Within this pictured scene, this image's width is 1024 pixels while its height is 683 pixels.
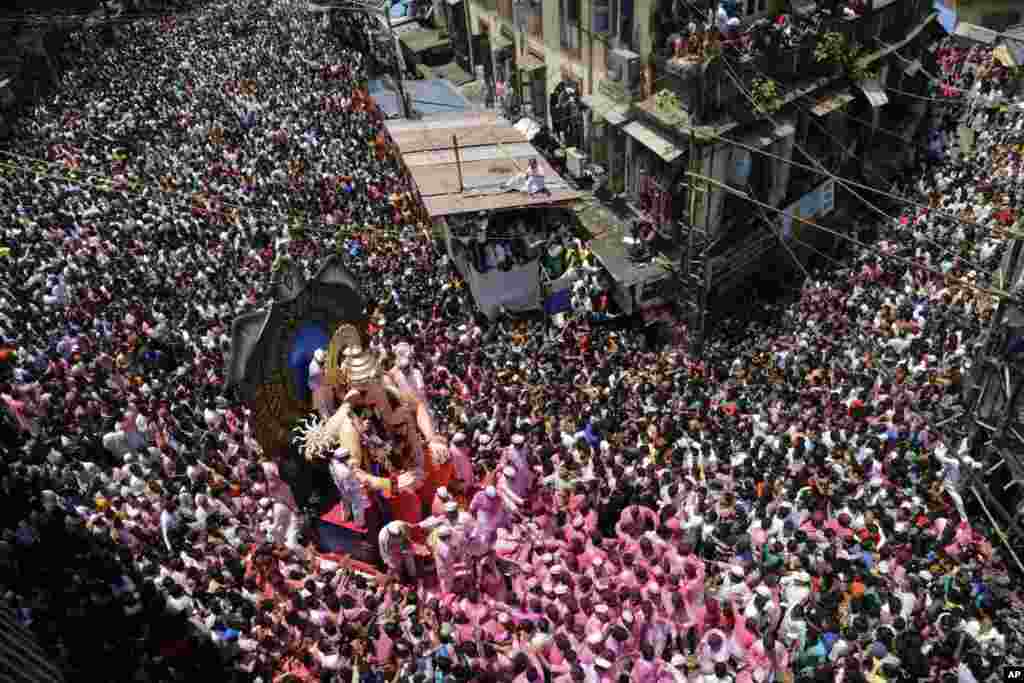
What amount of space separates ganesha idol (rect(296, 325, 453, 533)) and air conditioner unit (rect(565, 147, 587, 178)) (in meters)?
10.9

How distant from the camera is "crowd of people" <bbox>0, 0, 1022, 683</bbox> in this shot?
9.00 meters

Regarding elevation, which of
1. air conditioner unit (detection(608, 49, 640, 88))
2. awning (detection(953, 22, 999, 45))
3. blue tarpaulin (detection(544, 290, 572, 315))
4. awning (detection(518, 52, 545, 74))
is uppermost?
air conditioner unit (detection(608, 49, 640, 88))

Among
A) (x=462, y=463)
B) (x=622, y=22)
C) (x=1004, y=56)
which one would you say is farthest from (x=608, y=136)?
(x=1004, y=56)

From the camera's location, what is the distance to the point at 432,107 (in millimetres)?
22875

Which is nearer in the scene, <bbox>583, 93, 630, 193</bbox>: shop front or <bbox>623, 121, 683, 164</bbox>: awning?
<bbox>623, 121, 683, 164</bbox>: awning

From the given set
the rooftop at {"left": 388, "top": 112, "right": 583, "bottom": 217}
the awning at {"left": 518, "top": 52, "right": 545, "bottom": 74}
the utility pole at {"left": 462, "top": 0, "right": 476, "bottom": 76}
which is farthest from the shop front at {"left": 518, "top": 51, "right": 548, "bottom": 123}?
the utility pole at {"left": 462, "top": 0, "right": 476, "bottom": 76}

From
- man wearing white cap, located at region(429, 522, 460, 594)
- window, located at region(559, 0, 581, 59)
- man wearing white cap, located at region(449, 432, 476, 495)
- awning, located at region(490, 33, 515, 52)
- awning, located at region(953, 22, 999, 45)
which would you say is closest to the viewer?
man wearing white cap, located at region(429, 522, 460, 594)

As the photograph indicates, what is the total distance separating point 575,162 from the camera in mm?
20203

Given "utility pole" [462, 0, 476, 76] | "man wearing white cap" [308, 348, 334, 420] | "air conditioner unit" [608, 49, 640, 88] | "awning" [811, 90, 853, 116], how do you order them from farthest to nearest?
"utility pole" [462, 0, 476, 76] → "awning" [811, 90, 853, 116] → "air conditioner unit" [608, 49, 640, 88] → "man wearing white cap" [308, 348, 334, 420]

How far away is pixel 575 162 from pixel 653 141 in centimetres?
387

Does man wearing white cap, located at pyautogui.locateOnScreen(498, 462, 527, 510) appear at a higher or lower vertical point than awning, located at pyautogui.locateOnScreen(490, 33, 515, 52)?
lower

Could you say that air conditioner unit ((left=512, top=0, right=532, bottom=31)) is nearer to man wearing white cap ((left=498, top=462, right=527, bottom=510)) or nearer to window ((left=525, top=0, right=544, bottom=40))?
window ((left=525, top=0, right=544, bottom=40))

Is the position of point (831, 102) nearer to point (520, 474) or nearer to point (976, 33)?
point (520, 474)

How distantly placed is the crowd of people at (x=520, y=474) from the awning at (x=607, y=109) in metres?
5.52
